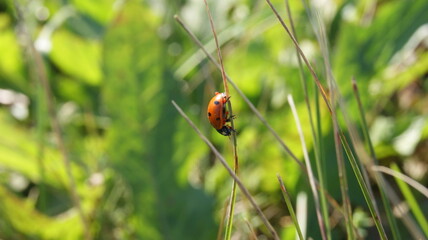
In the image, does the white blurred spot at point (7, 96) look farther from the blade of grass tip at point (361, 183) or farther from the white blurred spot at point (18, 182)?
the blade of grass tip at point (361, 183)

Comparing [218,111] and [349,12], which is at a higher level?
[349,12]

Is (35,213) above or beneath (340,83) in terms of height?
above

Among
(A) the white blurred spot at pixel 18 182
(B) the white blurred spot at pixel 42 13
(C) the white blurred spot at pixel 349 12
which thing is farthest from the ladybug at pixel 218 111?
(B) the white blurred spot at pixel 42 13

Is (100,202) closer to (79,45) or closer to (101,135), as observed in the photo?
(101,135)

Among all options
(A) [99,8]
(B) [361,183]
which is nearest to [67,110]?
(A) [99,8]

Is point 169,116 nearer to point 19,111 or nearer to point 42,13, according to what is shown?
point 19,111

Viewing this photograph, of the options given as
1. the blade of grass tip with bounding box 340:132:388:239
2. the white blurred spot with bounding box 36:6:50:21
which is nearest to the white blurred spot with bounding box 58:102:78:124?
the white blurred spot with bounding box 36:6:50:21

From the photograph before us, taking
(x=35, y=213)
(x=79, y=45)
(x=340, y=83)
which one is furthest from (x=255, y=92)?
(x=35, y=213)

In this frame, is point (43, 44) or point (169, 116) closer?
point (169, 116)
